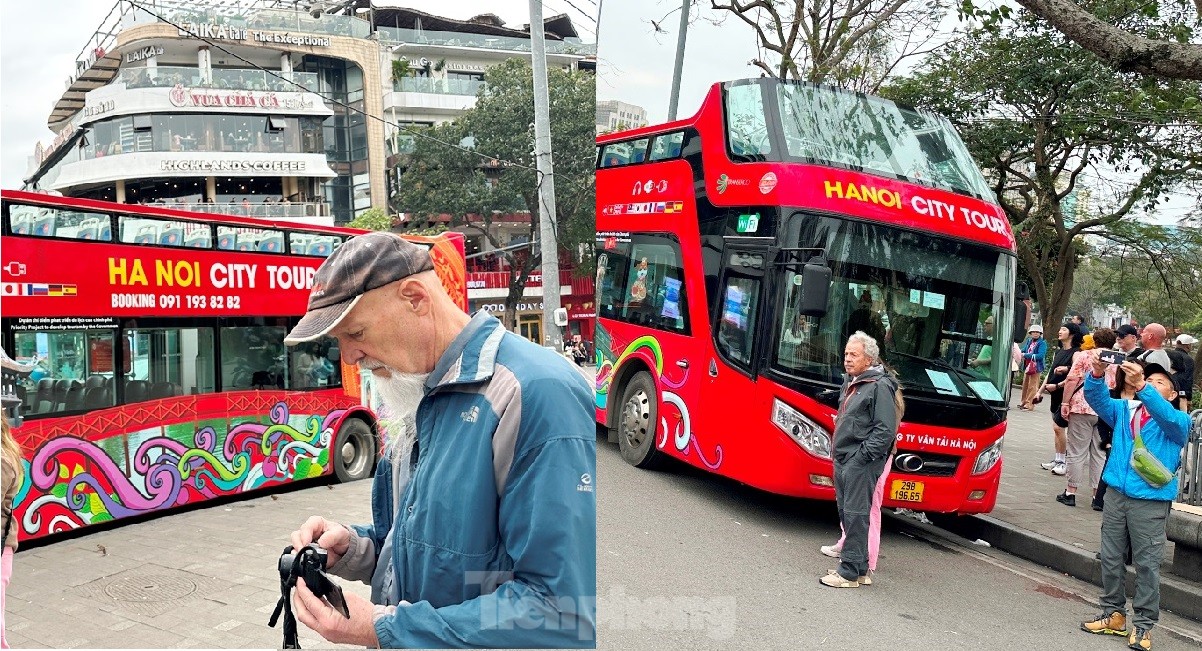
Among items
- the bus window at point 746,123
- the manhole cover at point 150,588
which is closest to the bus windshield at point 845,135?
the bus window at point 746,123

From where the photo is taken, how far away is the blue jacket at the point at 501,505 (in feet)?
4.29

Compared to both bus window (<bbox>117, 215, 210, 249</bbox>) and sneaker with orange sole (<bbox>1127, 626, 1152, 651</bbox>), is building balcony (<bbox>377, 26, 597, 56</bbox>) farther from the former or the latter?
sneaker with orange sole (<bbox>1127, 626, 1152, 651</bbox>)

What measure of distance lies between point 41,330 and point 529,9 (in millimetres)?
4329

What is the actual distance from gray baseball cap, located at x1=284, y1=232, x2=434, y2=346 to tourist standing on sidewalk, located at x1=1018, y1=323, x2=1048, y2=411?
444 inches

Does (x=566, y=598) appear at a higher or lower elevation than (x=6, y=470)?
lower

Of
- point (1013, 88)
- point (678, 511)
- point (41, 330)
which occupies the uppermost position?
point (1013, 88)

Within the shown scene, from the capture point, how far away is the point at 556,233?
2090 millimetres

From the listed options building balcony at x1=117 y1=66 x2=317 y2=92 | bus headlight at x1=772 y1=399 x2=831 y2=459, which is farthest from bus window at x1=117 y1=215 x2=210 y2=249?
bus headlight at x1=772 y1=399 x2=831 y2=459

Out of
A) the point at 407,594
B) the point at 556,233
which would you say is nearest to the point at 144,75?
the point at 556,233

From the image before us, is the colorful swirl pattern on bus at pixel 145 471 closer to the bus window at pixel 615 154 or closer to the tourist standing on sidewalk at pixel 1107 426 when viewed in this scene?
the bus window at pixel 615 154

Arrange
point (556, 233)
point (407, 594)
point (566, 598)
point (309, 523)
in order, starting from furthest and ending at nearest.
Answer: point (556, 233), point (309, 523), point (407, 594), point (566, 598)

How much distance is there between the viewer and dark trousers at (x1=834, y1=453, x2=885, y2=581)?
4.94 meters

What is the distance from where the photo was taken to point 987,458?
5.76 metres

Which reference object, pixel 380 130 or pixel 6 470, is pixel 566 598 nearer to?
pixel 6 470
